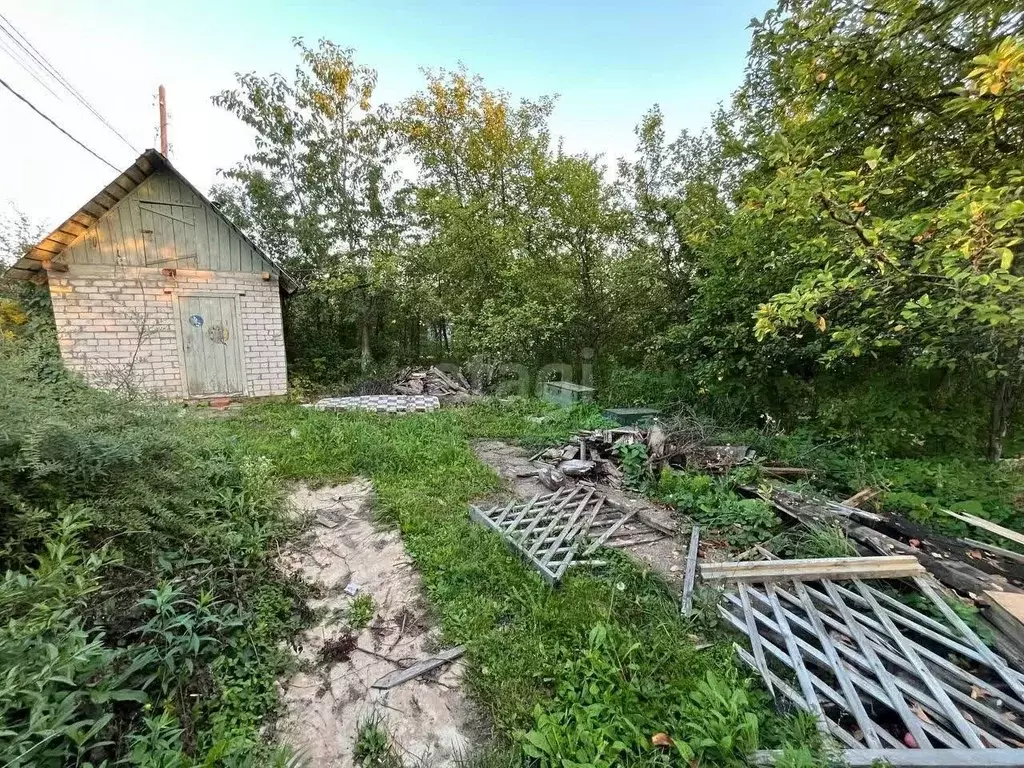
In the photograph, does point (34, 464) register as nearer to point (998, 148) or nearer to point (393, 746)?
point (393, 746)

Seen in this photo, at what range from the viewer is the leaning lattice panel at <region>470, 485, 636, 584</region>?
3049 millimetres

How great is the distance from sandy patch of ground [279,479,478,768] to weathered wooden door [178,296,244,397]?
6037 millimetres

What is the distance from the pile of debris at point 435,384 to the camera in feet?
30.1

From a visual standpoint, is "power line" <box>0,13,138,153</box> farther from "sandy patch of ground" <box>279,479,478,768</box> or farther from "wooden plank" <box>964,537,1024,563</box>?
"wooden plank" <box>964,537,1024,563</box>

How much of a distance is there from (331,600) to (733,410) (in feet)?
19.0

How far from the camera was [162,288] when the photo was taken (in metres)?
7.28

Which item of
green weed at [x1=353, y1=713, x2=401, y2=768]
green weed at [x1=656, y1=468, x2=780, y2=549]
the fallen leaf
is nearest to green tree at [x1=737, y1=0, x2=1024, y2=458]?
green weed at [x1=656, y1=468, x2=780, y2=549]

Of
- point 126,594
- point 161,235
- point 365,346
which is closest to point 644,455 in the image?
point 126,594

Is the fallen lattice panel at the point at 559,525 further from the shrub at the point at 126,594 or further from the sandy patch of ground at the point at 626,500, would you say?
the shrub at the point at 126,594

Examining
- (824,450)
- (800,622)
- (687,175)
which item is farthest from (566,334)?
(800,622)

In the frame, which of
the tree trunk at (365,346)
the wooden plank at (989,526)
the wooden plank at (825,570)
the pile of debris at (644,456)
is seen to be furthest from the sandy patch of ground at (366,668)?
the tree trunk at (365,346)

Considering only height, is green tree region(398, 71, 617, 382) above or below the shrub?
above

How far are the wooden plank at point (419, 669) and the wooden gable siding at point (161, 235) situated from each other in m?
8.17

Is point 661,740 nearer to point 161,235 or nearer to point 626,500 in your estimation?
point 626,500
